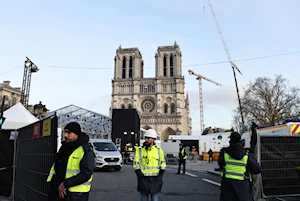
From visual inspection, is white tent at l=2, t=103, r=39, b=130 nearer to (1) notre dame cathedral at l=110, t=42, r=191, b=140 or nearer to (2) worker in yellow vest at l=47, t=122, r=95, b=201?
(2) worker in yellow vest at l=47, t=122, r=95, b=201

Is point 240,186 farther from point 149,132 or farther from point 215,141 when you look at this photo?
point 215,141

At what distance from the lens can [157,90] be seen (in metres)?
72.1

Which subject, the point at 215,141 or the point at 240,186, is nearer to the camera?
the point at 240,186

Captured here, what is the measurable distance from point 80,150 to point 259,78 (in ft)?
135

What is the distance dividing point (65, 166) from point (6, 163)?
4.11m

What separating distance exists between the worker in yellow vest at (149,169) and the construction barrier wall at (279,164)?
2.51 m

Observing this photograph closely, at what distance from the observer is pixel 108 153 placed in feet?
43.6

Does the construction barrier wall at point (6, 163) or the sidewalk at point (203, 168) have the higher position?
the construction barrier wall at point (6, 163)

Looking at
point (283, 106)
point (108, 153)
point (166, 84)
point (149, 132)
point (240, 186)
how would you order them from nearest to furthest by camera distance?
point (240, 186)
point (149, 132)
point (108, 153)
point (283, 106)
point (166, 84)

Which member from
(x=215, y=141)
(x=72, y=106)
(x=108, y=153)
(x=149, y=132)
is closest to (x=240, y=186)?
(x=149, y=132)

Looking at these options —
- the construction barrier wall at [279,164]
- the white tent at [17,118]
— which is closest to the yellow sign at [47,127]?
the construction barrier wall at [279,164]

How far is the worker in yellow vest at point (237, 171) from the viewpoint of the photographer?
367cm

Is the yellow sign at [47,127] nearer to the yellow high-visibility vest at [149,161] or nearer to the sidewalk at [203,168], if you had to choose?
the yellow high-visibility vest at [149,161]

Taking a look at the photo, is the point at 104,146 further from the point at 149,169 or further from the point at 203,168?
the point at 149,169
